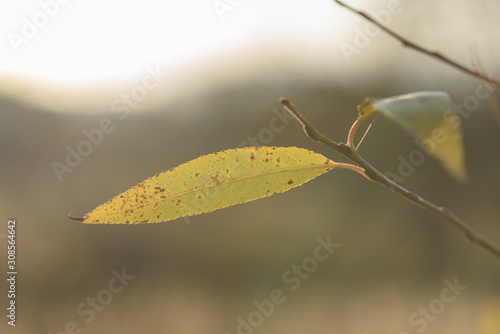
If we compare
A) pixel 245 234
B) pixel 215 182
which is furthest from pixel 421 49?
pixel 245 234

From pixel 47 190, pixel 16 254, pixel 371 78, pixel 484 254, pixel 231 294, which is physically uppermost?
pixel 47 190

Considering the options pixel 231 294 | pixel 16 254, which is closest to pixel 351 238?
pixel 231 294

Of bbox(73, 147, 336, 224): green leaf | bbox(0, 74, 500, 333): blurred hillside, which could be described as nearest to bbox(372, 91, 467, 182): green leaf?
bbox(73, 147, 336, 224): green leaf

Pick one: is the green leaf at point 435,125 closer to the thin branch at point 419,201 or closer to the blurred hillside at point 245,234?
the thin branch at point 419,201

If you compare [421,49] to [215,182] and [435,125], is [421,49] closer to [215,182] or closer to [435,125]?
[435,125]

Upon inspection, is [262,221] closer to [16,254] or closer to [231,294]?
[231,294]
